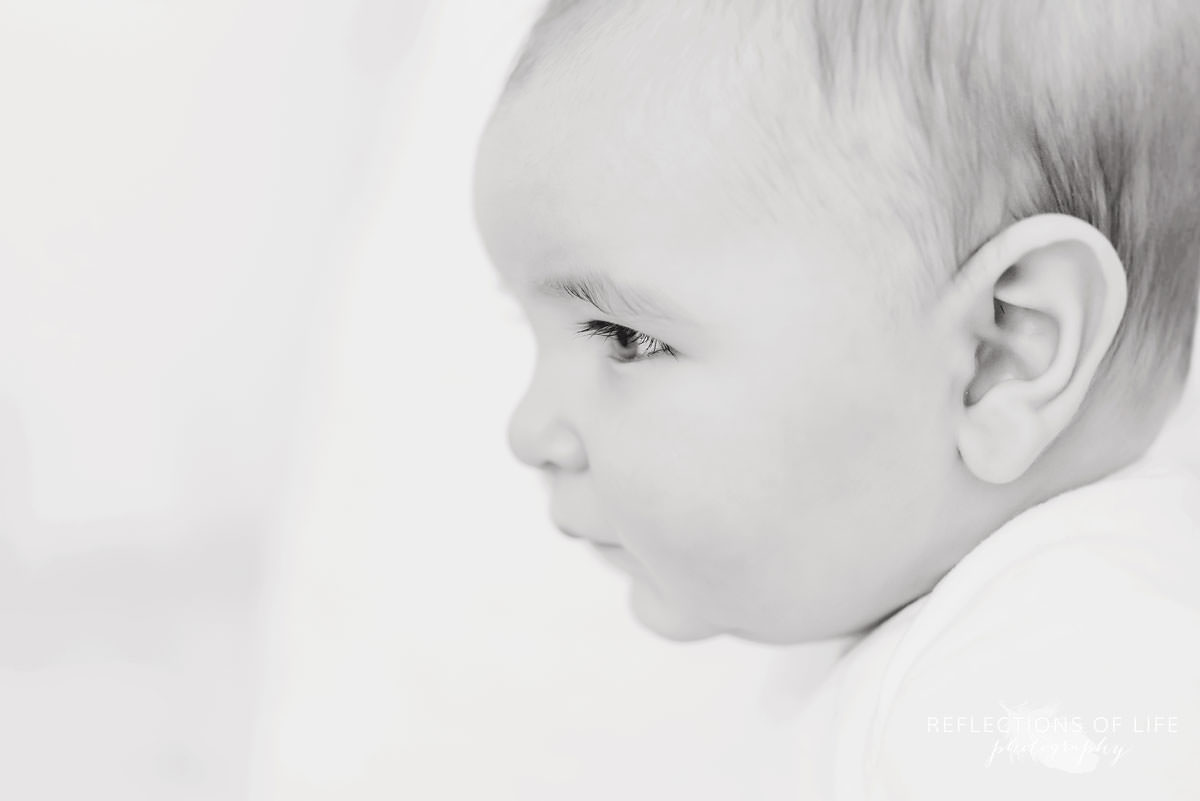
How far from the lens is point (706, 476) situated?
2.27 ft

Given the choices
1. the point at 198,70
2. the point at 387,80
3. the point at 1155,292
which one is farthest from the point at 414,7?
the point at 1155,292

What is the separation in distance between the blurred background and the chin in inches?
15.2

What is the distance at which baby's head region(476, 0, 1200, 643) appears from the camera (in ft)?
1.98

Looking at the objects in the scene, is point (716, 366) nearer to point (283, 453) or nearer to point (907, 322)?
point (907, 322)

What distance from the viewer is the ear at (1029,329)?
2.00ft

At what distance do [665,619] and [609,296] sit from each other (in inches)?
10.0

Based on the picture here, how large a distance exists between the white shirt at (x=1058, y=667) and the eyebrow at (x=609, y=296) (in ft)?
0.74

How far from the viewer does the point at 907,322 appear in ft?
2.08

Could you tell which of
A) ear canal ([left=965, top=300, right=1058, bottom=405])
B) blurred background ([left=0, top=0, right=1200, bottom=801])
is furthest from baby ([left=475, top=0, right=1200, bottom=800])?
blurred background ([left=0, top=0, right=1200, bottom=801])

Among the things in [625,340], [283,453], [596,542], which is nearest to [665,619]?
[596,542]

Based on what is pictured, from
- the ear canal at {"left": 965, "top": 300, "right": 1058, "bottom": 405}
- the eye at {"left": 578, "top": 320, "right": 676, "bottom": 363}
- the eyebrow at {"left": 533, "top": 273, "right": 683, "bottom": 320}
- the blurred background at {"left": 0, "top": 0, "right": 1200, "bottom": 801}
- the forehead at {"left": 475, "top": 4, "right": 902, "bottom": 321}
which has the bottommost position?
the blurred background at {"left": 0, "top": 0, "right": 1200, "bottom": 801}

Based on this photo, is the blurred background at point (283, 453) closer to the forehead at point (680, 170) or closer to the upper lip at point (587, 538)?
the upper lip at point (587, 538)

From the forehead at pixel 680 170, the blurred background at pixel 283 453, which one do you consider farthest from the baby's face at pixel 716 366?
the blurred background at pixel 283 453

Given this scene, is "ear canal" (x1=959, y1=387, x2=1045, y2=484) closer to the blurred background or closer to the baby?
the baby
